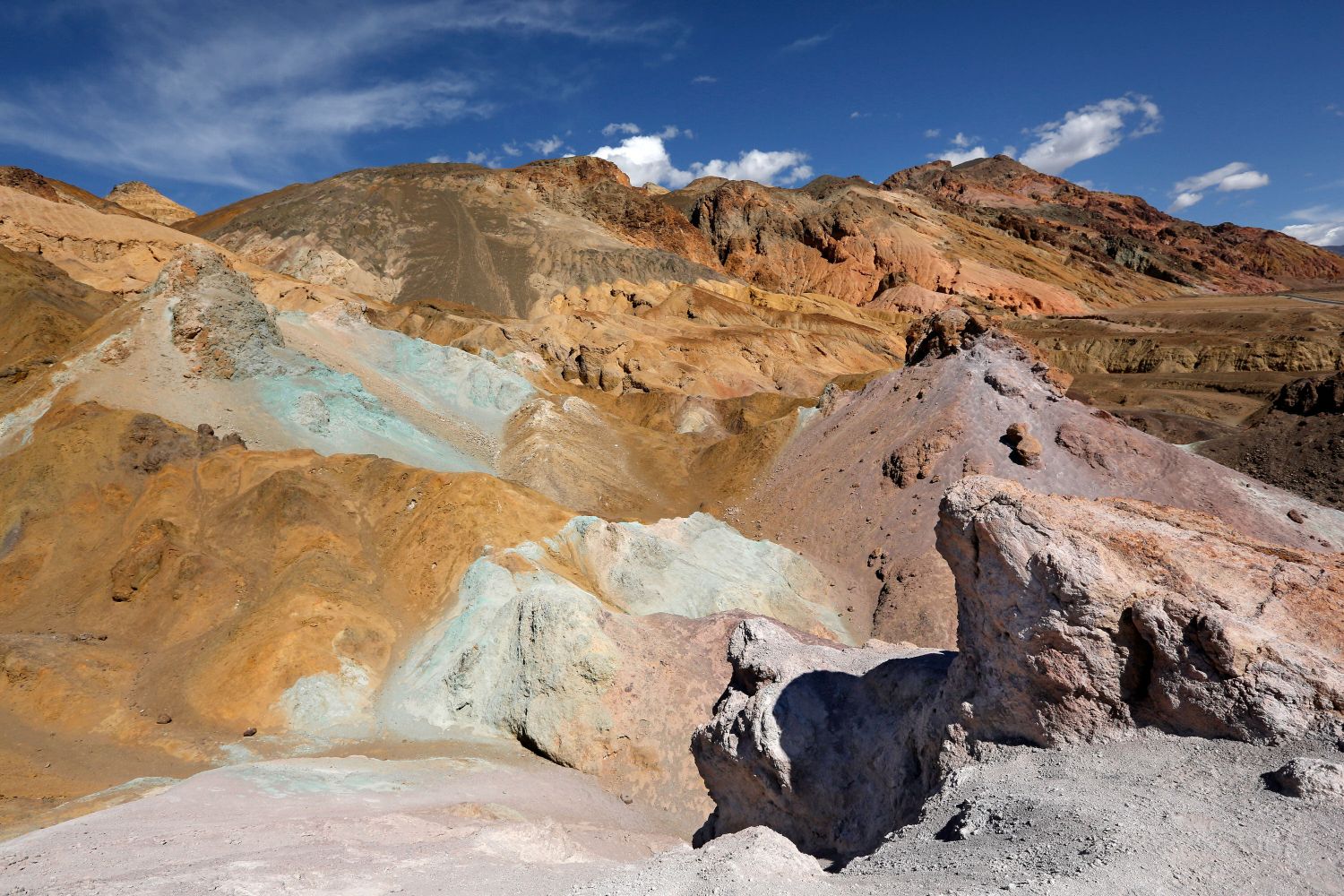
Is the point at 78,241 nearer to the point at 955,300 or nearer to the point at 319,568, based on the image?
the point at 319,568

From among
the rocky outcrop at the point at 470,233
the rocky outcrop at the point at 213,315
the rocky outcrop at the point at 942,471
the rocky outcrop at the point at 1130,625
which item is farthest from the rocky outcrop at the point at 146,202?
the rocky outcrop at the point at 1130,625

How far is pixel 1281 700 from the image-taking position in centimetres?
609

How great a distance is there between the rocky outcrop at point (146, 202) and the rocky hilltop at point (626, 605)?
116 ft

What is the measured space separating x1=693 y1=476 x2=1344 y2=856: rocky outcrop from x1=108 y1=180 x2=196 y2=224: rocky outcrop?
296ft

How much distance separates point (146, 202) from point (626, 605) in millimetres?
84929

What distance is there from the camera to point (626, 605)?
68.0 ft

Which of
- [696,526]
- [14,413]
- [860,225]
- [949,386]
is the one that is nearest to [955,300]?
[860,225]

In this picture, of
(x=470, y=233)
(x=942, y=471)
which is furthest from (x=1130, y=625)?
(x=470, y=233)

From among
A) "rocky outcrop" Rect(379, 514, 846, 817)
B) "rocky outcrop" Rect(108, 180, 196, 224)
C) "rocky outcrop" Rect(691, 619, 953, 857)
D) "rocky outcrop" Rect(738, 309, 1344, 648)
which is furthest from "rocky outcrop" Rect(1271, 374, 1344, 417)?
"rocky outcrop" Rect(108, 180, 196, 224)

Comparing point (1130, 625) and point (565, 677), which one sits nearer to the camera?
point (1130, 625)

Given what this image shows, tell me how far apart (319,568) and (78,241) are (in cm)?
3855

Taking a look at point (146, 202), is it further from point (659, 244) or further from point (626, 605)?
point (626, 605)

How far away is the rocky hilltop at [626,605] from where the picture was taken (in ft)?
21.8

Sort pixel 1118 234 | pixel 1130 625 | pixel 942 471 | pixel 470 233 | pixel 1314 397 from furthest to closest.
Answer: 1. pixel 1118 234
2. pixel 470 233
3. pixel 1314 397
4. pixel 942 471
5. pixel 1130 625
